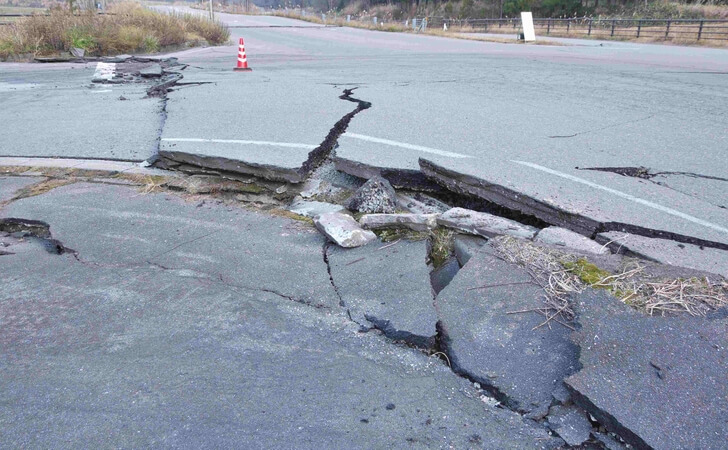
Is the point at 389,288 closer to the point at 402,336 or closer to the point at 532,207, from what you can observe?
the point at 402,336

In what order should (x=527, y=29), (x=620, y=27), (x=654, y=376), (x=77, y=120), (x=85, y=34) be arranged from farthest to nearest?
→ (x=620, y=27) < (x=527, y=29) < (x=85, y=34) < (x=77, y=120) < (x=654, y=376)

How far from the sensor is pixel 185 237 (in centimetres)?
401

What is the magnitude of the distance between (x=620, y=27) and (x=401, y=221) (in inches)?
1413

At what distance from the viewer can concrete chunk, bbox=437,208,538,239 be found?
12.2 feet

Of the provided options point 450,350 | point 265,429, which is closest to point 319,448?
point 265,429

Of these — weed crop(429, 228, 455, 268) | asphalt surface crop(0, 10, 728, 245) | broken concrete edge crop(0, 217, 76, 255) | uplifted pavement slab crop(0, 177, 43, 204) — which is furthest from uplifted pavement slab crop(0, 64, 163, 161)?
weed crop(429, 228, 455, 268)

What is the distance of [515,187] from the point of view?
4.30 m

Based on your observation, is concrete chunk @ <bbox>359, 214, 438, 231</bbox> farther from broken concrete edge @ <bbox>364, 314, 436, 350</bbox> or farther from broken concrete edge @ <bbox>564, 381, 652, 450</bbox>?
broken concrete edge @ <bbox>564, 381, 652, 450</bbox>

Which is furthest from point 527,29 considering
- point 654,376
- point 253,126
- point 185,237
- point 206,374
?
point 206,374

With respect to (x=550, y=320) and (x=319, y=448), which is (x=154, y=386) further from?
(x=550, y=320)

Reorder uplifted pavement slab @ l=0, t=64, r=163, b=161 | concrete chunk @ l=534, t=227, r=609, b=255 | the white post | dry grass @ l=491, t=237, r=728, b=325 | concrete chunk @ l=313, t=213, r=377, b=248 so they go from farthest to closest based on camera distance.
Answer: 1. the white post
2. uplifted pavement slab @ l=0, t=64, r=163, b=161
3. concrete chunk @ l=313, t=213, r=377, b=248
4. concrete chunk @ l=534, t=227, r=609, b=255
5. dry grass @ l=491, t=237, r=728, b=325

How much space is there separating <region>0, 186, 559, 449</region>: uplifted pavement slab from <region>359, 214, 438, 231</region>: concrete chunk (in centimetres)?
74

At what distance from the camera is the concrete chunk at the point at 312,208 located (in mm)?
4504

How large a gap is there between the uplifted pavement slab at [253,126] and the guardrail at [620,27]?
74.6 ft
